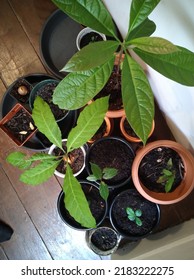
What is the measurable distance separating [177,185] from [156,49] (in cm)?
73

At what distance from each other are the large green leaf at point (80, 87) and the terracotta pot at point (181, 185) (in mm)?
472

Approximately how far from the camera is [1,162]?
4.80 feet

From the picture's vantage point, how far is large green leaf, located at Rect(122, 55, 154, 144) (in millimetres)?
701

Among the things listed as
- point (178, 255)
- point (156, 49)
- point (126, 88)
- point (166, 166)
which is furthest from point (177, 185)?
point (156, 49)

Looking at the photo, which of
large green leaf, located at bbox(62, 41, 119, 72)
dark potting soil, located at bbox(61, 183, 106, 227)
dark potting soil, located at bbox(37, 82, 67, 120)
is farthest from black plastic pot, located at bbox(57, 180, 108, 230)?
large green leaf, located at bbox(62, 41, 119, 72)

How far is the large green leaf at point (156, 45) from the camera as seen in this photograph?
61 centimetres

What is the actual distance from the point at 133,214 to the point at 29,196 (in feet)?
1.62

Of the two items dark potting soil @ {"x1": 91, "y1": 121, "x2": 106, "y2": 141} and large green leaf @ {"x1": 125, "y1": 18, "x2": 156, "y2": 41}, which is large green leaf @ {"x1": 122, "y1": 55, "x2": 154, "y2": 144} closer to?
large green leaf @ {"x1": 125, "y1": 18, "x2": 156, "y2": 41}

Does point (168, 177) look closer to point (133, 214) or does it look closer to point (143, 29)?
point (133, 214)

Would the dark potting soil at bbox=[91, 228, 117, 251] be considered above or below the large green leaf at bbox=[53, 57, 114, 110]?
below

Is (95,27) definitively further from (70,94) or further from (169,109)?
(169,109)

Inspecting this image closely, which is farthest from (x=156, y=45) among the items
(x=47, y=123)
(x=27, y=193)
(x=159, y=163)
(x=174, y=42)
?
(x=27, y=193)

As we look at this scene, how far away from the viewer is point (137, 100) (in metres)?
0.73

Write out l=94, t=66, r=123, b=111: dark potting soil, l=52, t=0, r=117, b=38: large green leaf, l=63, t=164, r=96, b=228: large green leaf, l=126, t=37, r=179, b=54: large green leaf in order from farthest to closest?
l=94, t=66, r=123, b=111: dark potting soil < l=63, t=164, r=96, b=228: large green leaf < l=52, t=0, r=117, b=38: large green leaf < l=126, t=37, r=179, b=54: large green leaf
